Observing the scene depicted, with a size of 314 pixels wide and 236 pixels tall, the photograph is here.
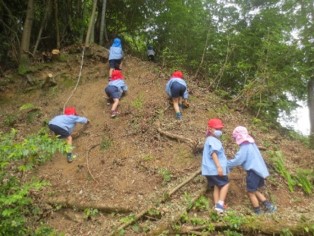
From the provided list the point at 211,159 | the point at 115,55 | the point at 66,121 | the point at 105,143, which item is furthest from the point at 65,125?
the point at 115,55

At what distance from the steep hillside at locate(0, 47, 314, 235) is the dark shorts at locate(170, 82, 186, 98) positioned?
2.06 feet

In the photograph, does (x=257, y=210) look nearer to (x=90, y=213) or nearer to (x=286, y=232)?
(x=286, y=232)

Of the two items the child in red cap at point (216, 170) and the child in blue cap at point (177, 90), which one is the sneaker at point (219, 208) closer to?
the child in red cap at point (216, 170)

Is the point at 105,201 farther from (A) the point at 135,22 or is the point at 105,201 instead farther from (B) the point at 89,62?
(A) the point at 135,22

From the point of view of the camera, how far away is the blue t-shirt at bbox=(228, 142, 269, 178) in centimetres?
609

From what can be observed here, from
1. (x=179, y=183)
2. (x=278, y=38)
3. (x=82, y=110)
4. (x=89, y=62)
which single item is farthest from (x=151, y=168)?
(x=89, y=62)

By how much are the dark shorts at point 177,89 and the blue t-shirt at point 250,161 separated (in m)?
2.97

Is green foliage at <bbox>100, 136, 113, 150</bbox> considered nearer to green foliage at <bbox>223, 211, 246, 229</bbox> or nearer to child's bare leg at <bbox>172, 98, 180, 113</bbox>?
child's bare leg at <bbox>172, 98, 180, 113</bbox>

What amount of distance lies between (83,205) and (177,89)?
12.3ft

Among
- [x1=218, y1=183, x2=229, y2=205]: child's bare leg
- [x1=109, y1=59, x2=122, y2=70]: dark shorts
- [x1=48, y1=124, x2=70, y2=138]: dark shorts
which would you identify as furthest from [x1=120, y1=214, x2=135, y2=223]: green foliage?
[x1=109, y1=59, x2=122, y2=70]: dark shorts

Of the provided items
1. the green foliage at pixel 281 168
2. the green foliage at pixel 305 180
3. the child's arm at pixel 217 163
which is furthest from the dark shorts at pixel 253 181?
the green foliage at pixel 305 180

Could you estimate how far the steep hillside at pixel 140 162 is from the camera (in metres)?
6.23

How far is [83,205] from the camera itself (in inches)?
260

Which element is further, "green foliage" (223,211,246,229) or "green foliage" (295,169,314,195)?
"green foliage" (295,169,314,195)
